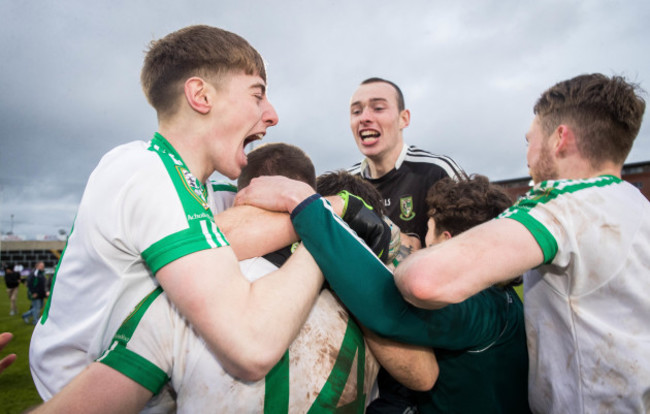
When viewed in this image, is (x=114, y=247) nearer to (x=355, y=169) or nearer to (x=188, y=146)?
(x=188, y=146)

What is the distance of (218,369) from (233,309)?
1.01 ft

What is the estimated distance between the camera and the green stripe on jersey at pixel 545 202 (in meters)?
1.55

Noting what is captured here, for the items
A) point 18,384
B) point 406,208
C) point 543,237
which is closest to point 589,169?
point 543,237

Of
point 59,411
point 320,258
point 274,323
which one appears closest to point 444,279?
point 320,258

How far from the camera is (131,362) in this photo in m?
1.35

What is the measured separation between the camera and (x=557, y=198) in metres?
1.70

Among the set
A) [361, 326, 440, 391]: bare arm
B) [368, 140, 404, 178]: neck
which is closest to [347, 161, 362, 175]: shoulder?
[368, 140, 404, 178]: neck

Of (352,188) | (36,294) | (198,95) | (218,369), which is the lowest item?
(36,294)

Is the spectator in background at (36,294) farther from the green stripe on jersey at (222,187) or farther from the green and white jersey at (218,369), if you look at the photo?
the green and white jersey at (218,369)

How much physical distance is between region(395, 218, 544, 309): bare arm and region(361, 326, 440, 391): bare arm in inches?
12.1

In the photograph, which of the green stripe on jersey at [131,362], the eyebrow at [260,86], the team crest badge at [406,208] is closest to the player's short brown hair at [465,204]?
the eyebrow at [260,86]

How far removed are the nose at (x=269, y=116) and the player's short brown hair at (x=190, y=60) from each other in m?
0.21

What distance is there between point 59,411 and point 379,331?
115 cm

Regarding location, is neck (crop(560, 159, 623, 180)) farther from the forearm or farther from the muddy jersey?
the muddy jersey
